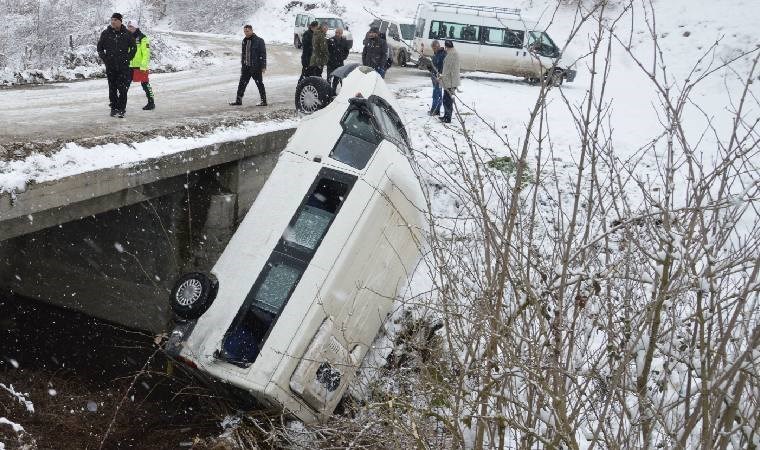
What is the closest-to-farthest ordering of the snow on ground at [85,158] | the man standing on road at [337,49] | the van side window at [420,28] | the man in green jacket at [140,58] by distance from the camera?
the snow on ground at [85,158], the man in green jacket at [140,58], the man standing on road at [337,49], the van side window at [420,28]

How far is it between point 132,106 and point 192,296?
17.8ft

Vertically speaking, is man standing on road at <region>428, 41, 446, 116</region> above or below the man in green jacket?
above

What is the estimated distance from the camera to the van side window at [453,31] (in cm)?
1795

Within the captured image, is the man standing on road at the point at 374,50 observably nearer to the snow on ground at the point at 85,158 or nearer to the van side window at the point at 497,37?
the snow on ground at the point at 85,158

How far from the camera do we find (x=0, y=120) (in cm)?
797

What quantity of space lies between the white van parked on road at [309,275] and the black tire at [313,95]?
679mm

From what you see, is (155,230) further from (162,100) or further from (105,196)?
(162,100)

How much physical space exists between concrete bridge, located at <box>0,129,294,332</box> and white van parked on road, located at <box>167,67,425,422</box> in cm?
242

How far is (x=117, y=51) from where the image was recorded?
8.26 m

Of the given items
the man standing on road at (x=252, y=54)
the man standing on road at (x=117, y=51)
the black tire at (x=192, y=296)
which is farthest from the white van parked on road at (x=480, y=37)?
the black tire at (x=192, y=296)

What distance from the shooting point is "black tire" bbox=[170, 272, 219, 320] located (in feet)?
19.6

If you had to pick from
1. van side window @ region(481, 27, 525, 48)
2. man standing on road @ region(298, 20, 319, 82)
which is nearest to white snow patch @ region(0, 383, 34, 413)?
man standing on road @ region(298, 20, 319, 82)

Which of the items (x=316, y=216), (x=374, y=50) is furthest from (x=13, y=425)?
(x=374, y=50)

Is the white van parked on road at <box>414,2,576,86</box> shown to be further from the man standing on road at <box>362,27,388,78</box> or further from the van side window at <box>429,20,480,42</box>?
the man standing on road at <box>362,27,388,78</box>
